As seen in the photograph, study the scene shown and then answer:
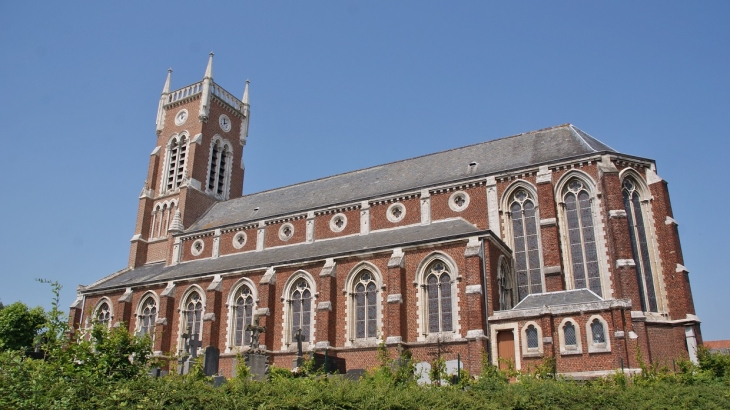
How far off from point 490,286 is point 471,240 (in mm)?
2289

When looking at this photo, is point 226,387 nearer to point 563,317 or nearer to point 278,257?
point 563,317

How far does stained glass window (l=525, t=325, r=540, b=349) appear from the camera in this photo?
2369 centimetres

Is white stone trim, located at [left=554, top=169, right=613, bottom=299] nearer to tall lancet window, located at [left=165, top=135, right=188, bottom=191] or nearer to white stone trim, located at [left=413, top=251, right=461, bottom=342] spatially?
white stone trim, located at [left=413, top=251, right=461, bottom=342]

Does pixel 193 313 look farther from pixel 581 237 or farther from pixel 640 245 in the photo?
pixel 640 245

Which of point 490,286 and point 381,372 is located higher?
point 490,286

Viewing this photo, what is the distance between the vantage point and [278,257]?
33562mm

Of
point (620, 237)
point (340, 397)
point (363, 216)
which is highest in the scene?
point (363, 216)

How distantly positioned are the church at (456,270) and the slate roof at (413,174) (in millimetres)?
136

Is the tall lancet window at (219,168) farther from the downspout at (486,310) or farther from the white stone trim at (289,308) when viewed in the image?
the downspout at (486,310)

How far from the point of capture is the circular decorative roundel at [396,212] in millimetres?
32594

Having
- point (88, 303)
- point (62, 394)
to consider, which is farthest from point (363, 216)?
point (62, 394)

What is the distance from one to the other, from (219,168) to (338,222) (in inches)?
704

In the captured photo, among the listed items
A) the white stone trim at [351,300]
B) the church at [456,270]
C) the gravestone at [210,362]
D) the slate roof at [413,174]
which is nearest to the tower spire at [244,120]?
the slate roof at [413,174]

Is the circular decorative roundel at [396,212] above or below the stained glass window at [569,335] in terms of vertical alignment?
above
